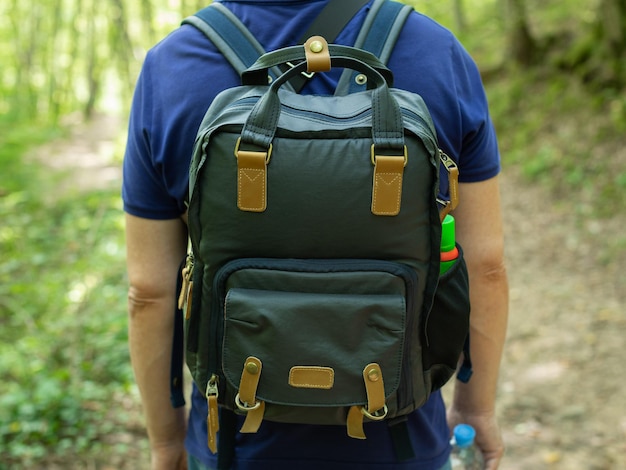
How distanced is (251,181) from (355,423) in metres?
0.49

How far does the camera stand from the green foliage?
3287mm

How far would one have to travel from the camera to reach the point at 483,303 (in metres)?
1.52

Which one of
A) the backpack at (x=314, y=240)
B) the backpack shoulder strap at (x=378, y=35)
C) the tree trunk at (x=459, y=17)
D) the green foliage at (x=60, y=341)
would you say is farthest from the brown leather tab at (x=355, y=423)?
the tree trunk at (x=459, y=17)

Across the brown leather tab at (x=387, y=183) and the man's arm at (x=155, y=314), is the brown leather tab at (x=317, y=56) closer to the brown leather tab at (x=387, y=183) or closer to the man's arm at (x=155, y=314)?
the brown leather tab at (x=387, y=183)

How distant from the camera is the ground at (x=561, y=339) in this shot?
11.4 ft

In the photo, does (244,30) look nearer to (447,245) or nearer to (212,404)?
(447,245)

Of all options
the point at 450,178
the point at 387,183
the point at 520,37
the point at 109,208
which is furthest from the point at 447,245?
the point at 520,37

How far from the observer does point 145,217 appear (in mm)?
1371

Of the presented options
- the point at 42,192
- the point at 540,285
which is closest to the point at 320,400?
the point at 540,285

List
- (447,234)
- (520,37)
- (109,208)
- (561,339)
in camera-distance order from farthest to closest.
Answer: (520,37) → (109,208) → (561,339) → (447,234)

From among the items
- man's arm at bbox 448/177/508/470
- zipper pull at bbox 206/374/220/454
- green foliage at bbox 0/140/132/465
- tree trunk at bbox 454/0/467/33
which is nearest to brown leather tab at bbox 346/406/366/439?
zipper pull at bbox 206/374/220/454

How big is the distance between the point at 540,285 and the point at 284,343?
4.70 metres

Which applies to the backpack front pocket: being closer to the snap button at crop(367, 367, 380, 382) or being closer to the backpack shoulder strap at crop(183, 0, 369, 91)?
the snap button at crop(367, 367, 380, 382)

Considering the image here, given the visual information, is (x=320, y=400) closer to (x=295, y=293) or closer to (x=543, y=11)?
(x=295, y=293)
